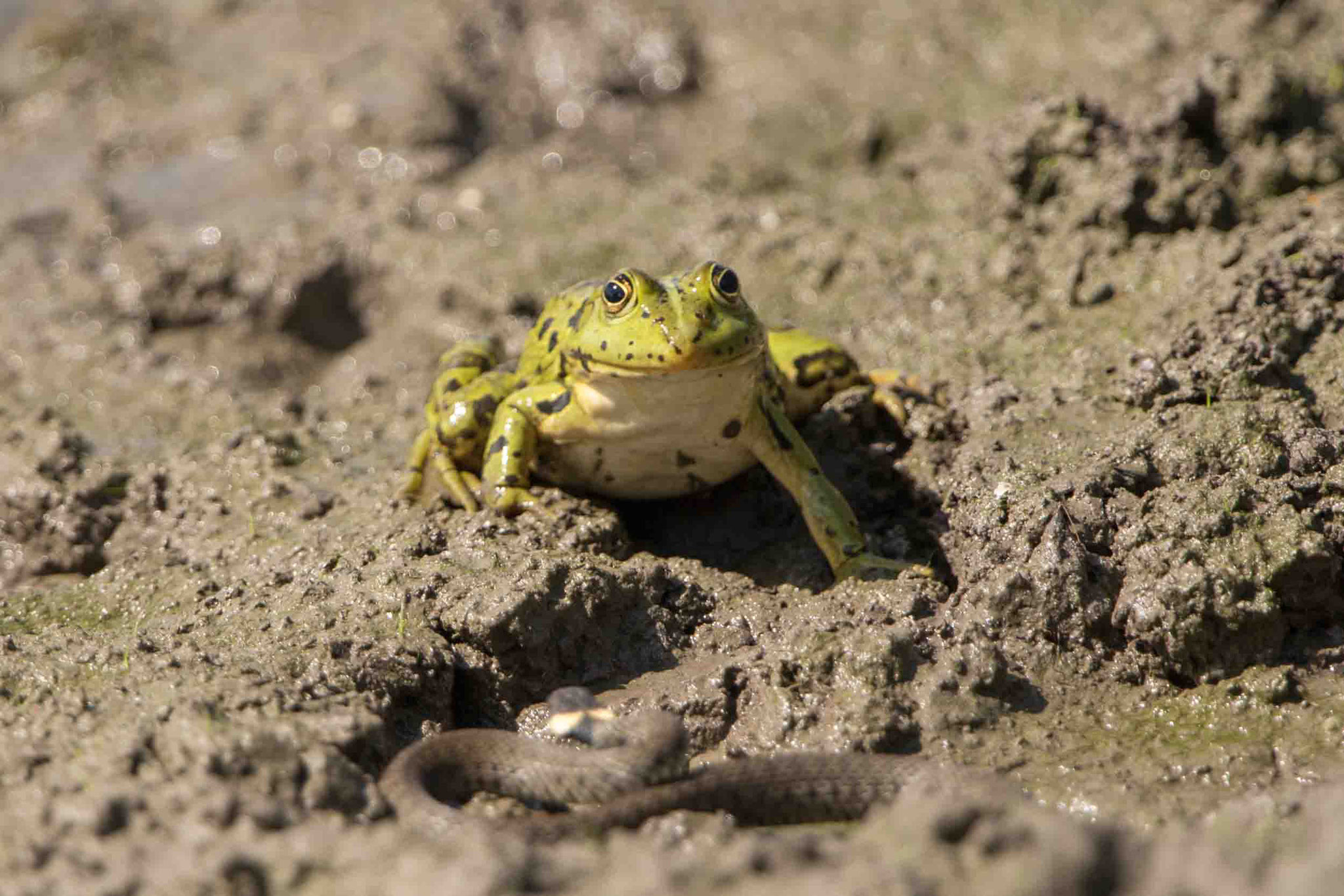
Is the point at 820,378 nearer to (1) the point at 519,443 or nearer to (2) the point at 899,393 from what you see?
(2) the point at 899,393

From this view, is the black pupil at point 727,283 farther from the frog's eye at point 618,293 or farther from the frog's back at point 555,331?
the frog's back at point 555,331

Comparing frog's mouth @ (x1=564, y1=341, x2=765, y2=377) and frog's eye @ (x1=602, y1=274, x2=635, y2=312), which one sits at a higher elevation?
frog's eye @ (x1=602, y1=274, x2=635, y2=312)

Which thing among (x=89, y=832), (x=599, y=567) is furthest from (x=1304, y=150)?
(x=89, y=832)

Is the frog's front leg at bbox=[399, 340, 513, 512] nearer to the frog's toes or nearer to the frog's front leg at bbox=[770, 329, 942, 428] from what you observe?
the frog's toes

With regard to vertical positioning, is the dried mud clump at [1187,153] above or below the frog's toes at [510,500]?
above

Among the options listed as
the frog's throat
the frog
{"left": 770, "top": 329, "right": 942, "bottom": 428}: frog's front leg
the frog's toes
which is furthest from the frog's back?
{"left": 770, "top": 329, "right": 942, "bottom": 428}: frog's front leg

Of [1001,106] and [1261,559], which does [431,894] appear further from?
[1001,106]

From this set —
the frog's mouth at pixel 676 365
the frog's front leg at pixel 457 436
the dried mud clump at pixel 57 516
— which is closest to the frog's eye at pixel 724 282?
the frog's mouth at pixel 676 365

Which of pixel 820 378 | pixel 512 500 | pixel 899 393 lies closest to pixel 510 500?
pixel 512 500
